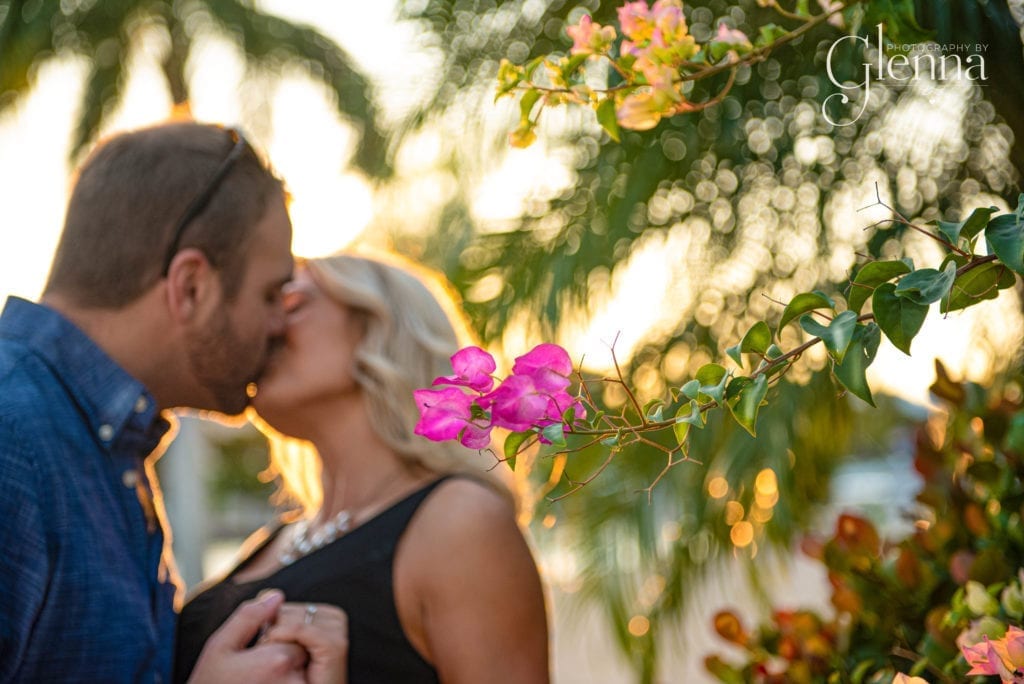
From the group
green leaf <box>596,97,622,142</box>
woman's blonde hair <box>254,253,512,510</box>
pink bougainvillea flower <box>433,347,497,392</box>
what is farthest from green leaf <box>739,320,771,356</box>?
woman's blonde hair <box>254,253,512,510</box>

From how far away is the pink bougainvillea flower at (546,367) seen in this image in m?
0.98

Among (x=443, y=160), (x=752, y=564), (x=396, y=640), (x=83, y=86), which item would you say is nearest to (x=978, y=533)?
(x=396, y=640)

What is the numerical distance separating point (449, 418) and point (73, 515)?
3.16 feet

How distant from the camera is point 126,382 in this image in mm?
1894

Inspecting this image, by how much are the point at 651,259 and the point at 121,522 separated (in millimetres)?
1203

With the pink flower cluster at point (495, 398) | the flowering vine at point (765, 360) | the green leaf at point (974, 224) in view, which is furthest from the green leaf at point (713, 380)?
the green leaf at point (974, 224)

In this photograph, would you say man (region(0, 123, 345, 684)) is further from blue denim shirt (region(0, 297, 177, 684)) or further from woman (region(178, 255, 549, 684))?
woman (region(178, 255, 549, 684))

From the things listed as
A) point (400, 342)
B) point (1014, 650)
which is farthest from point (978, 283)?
point (400, 342)

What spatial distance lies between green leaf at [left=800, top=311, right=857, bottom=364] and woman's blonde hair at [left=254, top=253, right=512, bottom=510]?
145cm

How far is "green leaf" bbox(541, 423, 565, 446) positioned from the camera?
93cm

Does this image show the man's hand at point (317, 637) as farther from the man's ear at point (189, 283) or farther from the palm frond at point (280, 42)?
the palm frond at point (280, 42)

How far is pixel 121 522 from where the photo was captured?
72.7 inches

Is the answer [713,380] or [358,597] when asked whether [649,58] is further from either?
[358,597]

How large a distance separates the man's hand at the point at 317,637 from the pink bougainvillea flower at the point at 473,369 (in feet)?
A: 3.59
